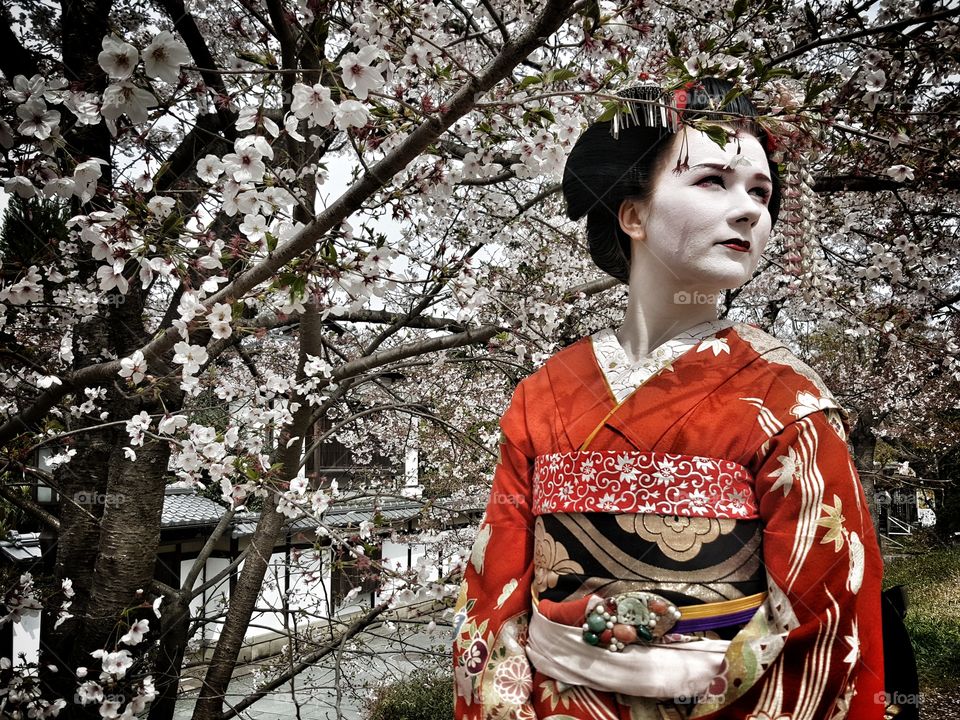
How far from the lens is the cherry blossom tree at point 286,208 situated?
1865 mm

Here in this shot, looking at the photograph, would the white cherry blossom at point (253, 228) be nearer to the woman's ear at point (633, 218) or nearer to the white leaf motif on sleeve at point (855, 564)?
the woman's ear at point (633, 218)

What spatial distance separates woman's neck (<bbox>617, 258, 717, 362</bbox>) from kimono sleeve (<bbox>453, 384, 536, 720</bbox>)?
44 centimetres

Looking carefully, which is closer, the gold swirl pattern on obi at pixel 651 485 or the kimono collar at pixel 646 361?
the gold swirl pattern on obi at pixel 651 485

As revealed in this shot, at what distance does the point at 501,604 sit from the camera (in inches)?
71.7

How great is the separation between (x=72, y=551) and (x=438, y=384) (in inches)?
205

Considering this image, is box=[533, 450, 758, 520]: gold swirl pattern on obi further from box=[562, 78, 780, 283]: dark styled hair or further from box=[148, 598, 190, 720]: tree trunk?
box=[148, 598, 190, 720]: tree trunk

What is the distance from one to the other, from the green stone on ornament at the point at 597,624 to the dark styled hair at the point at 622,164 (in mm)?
1109

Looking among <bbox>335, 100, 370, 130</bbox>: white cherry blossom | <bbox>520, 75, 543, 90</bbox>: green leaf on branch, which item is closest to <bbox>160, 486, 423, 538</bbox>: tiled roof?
<bbox>335, 100, 370, 130</bbox>: white cherry blossom

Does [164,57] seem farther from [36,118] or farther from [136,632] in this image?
[136,632]

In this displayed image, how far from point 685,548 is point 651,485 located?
169 millimetres

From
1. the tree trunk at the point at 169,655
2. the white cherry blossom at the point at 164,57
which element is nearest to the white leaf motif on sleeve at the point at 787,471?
the white cherry blossom at the point at 164,57

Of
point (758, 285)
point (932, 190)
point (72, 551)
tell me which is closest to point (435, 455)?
point (758, 285)

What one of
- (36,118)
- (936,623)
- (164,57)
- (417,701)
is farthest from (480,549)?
(936,623)

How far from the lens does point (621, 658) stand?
1.54 meters
